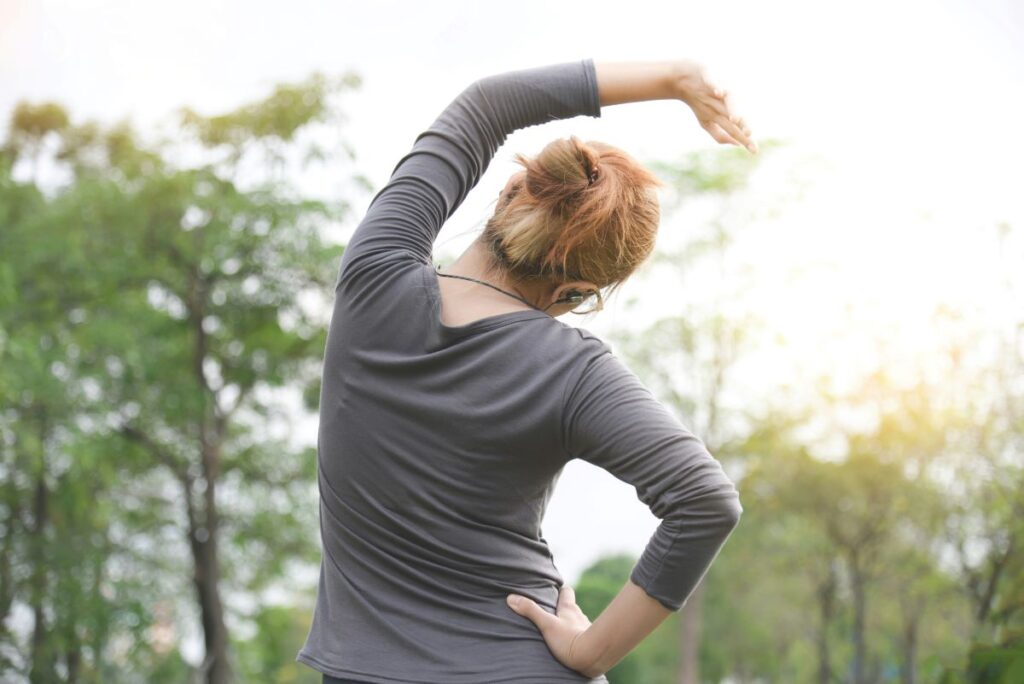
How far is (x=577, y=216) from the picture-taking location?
47.8 inches

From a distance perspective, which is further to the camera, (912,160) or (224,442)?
(912,160)

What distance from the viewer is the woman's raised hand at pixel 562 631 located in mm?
1186

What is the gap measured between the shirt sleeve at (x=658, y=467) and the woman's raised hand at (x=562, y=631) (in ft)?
0.32

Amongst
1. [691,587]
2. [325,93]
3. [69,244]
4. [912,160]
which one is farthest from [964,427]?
[691,587]

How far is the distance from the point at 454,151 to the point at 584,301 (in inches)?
10.8

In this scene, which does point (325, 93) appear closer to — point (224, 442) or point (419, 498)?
point (224, 442)

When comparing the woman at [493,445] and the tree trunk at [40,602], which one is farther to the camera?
the tree trunk at [40,602]

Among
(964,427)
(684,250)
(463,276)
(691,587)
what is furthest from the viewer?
(684,250)

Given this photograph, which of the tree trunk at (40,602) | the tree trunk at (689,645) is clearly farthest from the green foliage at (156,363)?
the tree trunk at (689,645)

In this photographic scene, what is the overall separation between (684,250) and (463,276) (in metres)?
19.9

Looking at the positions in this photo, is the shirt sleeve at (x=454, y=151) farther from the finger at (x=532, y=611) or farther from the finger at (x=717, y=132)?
the finger at (x=532, y=611)

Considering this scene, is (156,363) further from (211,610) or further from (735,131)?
(735,131)

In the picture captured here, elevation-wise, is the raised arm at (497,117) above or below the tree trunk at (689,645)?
above

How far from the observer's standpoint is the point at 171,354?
1262 cm
